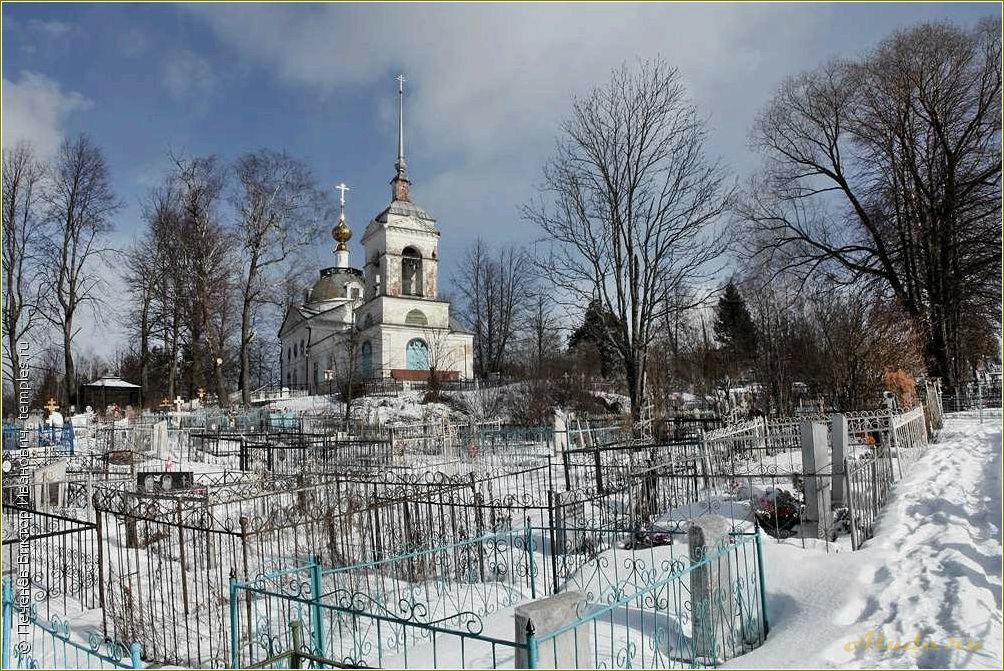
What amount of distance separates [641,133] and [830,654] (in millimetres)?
15913

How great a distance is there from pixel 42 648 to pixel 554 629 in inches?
183

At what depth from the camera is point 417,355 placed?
150 feet

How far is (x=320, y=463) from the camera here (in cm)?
1631

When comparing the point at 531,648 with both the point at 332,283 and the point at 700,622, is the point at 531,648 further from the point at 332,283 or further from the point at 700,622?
the point at 332,283

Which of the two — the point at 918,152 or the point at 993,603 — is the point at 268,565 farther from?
the point at 918,152

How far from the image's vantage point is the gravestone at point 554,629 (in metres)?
3.39

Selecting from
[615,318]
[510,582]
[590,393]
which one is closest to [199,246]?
[590,393]

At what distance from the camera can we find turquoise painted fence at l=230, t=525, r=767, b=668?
4742mm

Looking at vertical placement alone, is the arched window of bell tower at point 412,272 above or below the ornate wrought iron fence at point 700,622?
above

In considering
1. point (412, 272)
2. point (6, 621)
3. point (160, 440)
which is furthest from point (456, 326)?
point (6, 621)

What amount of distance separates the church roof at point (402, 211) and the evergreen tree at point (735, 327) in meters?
21.0

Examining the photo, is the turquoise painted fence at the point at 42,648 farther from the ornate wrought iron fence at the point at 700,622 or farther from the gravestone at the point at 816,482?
the gravestone at the point at 816,482

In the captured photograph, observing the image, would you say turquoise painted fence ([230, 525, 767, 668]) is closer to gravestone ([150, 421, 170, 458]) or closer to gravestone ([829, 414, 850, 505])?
gravestone ([829, 414, 850, 505])

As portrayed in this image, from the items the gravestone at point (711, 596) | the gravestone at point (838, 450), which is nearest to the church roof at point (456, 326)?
the gravestone at point (838, 450)
